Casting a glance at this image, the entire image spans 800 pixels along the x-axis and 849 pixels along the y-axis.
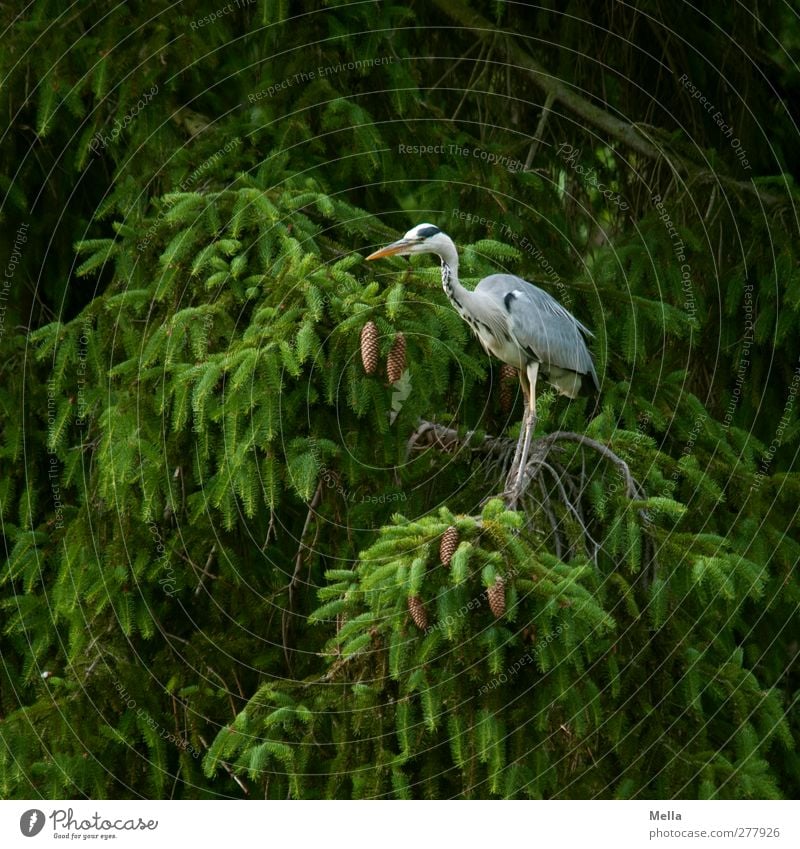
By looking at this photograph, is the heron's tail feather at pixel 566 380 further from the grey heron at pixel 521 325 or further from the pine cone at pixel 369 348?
the pine cone at pixel 369 348

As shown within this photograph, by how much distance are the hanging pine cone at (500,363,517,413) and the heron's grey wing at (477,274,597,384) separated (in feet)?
1.39

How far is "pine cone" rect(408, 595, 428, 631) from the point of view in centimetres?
489

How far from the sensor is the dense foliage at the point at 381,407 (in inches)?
213

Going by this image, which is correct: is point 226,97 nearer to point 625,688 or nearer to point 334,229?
point 334,229

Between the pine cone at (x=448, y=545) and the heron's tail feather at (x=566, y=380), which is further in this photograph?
the heron's tail feather at (x=566, y=380)

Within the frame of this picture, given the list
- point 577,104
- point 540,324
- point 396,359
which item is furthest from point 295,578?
point 577,104

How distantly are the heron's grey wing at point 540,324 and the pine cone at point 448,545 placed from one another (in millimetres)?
1975

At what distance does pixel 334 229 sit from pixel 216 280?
0.83 m

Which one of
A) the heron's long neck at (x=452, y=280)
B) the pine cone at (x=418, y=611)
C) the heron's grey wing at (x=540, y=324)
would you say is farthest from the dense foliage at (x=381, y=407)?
the heron's long neck at (x=452, y=280)

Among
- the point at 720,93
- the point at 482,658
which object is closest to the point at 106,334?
the point at 482,658

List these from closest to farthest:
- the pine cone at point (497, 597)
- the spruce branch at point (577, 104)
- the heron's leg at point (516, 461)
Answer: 1. the pine cone at point (497, 597)
2. the heron's leg at point (516, 461)
3. the spruce branch at point (577, 104)

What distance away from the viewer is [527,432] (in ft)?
20.2

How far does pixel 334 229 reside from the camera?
A: 6.57 m

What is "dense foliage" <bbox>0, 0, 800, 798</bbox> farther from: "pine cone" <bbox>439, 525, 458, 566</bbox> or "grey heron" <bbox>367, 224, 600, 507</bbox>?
"grey heron" <bbox>367, 224, 600, 507</bbox>
